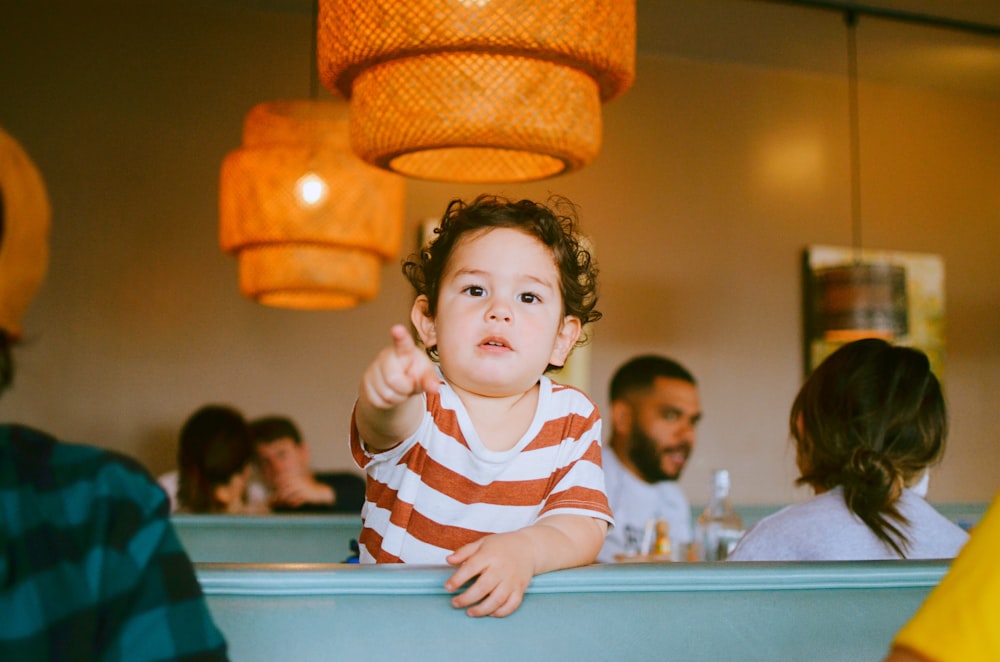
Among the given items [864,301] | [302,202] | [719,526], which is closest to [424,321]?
[719,526]

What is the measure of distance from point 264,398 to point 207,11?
177cm

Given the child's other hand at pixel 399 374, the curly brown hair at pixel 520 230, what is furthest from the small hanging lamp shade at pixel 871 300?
the child's other hand at pixel 399 374

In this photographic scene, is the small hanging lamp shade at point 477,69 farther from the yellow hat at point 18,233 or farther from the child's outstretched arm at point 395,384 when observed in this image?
the yellow hat at point 18,233

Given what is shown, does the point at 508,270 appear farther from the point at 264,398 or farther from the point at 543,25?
the point at 264,398

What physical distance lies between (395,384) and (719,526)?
1.72 m

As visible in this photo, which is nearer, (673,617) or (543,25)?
(673,617)

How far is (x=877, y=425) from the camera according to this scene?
5.43 ft

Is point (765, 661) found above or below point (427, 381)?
below

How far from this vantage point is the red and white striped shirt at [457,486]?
1232mm

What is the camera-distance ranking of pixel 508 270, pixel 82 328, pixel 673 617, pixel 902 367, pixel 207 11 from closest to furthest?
pixel 673 617 → pixel 508 270 → pixel 902 367 → pixel 82 328 → pixel 207 11

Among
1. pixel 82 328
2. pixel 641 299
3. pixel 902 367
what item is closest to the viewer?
pixel 902 367

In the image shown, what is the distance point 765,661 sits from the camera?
1.07m

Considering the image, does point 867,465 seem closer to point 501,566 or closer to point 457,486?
point 457,486

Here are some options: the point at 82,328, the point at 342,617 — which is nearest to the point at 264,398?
the point at 82,328
